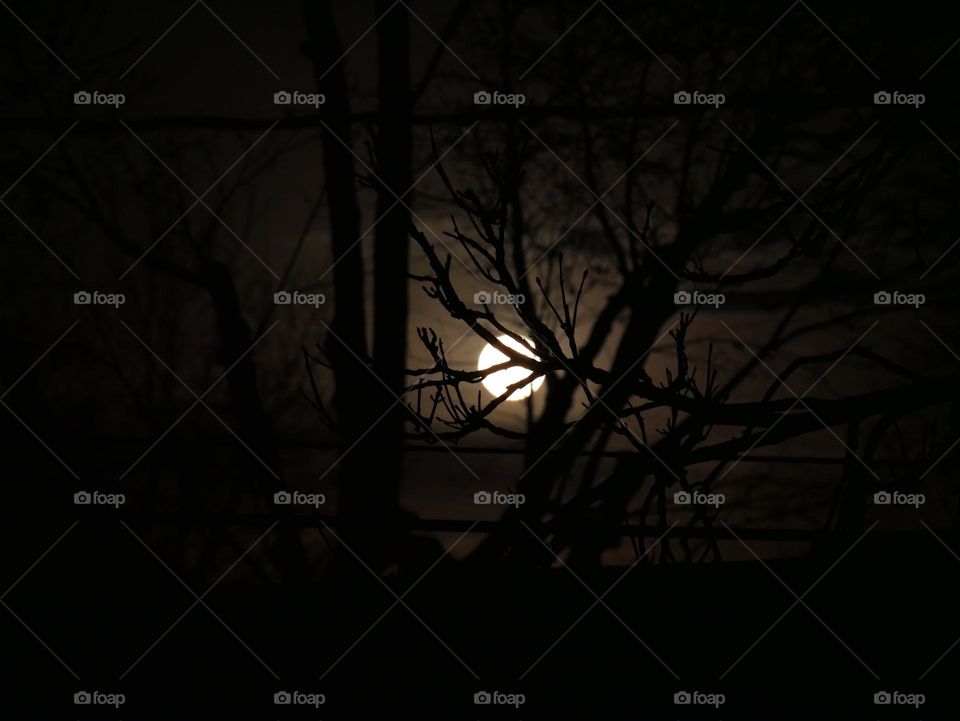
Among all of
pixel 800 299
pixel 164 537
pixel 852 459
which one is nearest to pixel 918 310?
pixel 800 299

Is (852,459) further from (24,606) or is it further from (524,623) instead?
(24,606)

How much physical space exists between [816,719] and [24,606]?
2903 millimetres

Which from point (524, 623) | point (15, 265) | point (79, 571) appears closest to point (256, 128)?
point (15, 265)

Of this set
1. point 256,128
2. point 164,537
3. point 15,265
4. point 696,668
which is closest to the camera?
point 696,668

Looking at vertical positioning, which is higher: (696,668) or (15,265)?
(15,265)

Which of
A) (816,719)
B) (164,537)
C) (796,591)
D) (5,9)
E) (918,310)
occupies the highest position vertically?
(5,9)

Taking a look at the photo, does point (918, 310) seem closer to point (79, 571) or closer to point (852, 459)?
point (852, 459)

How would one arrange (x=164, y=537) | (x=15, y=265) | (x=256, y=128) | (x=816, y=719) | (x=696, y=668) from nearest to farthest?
(x=816, y=719) < (x=696, y=668) < (x=256, y=128) < (x=15, y=265) < (x=164, y=537)

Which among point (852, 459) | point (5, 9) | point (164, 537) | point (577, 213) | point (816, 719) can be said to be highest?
point (5, 9)

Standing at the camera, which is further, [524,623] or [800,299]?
[800,299]

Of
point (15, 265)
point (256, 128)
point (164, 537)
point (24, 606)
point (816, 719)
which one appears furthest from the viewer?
point (164, 537)

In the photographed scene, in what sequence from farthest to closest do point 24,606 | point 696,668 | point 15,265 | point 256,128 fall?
point 15,265, point 256,128, point 24,606, point 696,668

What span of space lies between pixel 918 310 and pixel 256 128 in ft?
16.1

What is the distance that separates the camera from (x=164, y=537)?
24.5ft
